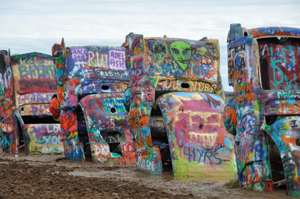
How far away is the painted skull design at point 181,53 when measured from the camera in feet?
53.1

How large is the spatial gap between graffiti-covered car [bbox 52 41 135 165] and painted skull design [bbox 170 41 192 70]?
3460 millimetres

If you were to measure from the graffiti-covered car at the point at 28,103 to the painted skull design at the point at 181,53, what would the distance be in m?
7.96

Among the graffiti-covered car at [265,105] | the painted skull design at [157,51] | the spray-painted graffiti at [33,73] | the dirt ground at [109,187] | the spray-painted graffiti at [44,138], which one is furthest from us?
the spray-painted graffiti at [33,73]

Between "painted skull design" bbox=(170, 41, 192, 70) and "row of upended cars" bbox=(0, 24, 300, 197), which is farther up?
"painted skull design" bbox=(170, 41, 192, 70)

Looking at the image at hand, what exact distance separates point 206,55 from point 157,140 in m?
2.32

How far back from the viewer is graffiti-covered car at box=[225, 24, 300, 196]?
1152 cm

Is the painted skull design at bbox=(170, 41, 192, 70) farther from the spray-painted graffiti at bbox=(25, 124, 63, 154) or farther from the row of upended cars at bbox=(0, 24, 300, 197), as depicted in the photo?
the spray-painted graffiti at bbox=(25, 124, 63, 154)

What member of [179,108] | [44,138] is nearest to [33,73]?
[44,138]

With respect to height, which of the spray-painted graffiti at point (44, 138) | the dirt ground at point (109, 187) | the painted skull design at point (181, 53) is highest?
the painted skull design at point (181, 53)

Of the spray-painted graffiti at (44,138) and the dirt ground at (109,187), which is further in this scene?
the spray-painted graffiti at (44,138)

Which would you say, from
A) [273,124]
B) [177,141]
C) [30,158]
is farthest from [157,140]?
[30,158]

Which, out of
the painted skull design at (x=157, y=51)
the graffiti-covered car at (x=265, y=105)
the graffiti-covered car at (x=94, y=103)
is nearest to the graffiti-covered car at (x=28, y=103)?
the graffiti-covered car at (x=94, y=103)

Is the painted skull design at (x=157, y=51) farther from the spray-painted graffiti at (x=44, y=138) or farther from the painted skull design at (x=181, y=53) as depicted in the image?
the spray-painted graffiti at (x=44, y=138)

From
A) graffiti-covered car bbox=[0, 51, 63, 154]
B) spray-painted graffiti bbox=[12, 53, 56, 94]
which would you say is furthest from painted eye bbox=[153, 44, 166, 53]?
spray-painted graffiti bbox=[12, 53, 56, 94]
